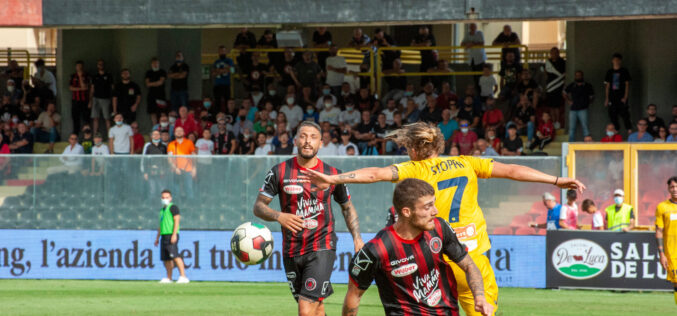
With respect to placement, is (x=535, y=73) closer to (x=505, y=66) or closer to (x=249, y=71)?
(x=505, y=66)

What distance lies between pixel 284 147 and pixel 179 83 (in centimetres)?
558

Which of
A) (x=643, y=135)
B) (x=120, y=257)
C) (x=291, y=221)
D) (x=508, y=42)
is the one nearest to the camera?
(x=291, y=221)

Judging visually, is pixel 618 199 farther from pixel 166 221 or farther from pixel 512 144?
pixel 166 221

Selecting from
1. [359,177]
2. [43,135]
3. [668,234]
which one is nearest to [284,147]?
[43,135]

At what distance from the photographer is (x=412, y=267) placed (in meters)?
5.59

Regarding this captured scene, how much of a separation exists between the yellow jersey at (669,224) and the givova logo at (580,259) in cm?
394

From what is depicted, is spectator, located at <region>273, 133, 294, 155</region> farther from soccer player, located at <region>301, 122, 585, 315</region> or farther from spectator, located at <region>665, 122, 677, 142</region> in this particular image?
soccer player, located at <region>301, 122, 585, 315</region>

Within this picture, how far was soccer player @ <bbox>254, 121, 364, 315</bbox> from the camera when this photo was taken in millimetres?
8297

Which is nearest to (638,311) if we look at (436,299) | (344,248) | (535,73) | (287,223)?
(344,248)

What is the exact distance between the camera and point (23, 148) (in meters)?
22.0

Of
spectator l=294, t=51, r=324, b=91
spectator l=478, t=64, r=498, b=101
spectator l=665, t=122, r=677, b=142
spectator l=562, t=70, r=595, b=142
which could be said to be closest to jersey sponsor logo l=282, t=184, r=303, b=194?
spectator l=665, t=122, r=677, b=142

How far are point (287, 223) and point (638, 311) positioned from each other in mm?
7386

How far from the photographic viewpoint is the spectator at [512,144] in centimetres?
1919

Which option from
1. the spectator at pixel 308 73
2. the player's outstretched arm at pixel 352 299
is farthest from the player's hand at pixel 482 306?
the spectator at pixel 308 73
